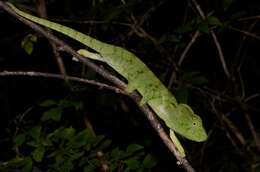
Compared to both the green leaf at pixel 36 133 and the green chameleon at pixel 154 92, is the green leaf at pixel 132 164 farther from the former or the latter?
the green leaf at pixel 36 133

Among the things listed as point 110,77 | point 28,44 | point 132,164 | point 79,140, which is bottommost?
point 132,164

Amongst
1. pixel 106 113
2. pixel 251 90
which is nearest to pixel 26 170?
pixel 106 113

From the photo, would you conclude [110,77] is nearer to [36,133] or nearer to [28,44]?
[36,133]

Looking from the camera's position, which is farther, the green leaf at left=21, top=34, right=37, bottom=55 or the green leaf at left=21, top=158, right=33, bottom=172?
the green leaf at left=21, top=34, right=37, bottom=55

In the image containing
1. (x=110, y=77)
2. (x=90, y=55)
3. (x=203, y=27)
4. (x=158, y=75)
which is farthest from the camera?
(x=158, y=75)

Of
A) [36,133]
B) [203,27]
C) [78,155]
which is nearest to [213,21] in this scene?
[203,27]

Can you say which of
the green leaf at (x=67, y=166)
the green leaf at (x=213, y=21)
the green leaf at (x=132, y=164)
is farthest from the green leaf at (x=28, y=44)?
the green leaf at (x=213, y=21)

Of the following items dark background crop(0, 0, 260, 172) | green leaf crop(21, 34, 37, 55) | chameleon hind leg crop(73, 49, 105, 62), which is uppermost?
green leaf crop(21, 34, 37, 55)

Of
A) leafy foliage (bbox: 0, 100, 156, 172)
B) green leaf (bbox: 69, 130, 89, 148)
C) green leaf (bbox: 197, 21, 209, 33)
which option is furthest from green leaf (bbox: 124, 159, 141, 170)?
green leaf (bbox: 197, 21, 209, 33)

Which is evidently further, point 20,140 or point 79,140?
point 20,140

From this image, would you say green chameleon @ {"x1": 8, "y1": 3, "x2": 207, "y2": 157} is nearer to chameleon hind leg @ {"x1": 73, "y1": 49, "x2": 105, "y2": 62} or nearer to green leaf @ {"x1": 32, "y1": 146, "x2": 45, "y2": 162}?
chameleon hind leg @ {"x1": 73, "y1": 49, "x2": 105, "y2": 62}

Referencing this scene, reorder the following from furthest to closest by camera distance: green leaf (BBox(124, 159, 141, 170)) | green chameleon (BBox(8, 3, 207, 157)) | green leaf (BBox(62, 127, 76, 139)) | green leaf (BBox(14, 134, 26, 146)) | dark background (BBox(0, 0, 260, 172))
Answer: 1. dark background (BBox(0, 0, 260, 172))
2. green leaf (BBox(14, 134, 26, 146))
3. green leaf (BBox(62, 127, 76, 139))
4. green leaf (BBox(124, 159, 141, 170))
5. green chameleon (BBox(8, 3, 207, 157))

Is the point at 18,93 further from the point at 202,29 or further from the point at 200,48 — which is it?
the point at 202,29
